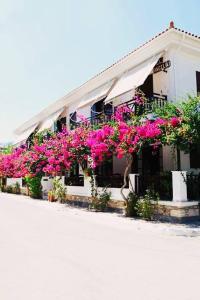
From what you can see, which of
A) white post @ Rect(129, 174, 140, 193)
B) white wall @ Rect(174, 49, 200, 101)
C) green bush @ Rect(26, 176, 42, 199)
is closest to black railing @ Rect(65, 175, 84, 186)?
green bush @ Rect(26, 176, 42, 199)

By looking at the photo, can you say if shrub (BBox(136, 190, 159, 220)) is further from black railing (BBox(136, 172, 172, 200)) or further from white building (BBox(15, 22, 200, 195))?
white building (BBox(15, 22, 200, 195))

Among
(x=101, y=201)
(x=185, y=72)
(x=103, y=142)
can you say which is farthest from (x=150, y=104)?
(x=101, y=201)

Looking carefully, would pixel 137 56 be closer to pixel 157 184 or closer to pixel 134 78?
pixel 134 78

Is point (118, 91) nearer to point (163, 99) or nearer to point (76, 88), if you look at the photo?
point (163, 99)

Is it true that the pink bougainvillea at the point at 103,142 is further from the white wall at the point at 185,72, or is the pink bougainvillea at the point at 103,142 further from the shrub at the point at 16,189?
the shrub at the point at 16,189

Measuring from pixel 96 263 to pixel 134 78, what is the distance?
1052 cm

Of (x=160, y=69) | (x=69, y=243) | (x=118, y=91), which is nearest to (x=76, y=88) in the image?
(x=118, y=91)

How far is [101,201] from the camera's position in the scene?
1409 cm

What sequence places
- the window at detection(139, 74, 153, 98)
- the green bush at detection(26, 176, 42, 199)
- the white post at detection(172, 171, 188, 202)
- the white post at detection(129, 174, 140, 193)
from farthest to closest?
the green bush at detection(26, 176, 42, 199)
the window at detection(139, 74, 153, 98)
the white post at detection(129, 174, 140, 193)
the white post at detection(172, 171, 188, 202)

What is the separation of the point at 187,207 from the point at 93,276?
627 cm

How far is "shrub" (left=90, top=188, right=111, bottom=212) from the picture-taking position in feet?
46.0

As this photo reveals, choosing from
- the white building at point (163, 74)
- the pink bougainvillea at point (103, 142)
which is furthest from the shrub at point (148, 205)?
the white building at point (163, 74)

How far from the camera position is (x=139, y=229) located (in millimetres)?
9633

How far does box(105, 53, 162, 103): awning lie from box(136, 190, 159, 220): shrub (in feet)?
16.8
